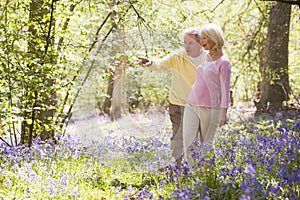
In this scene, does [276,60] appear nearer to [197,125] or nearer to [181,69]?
[181,69]

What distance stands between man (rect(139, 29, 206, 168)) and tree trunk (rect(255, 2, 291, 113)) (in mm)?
6587

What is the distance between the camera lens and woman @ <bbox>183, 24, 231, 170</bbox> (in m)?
4.02

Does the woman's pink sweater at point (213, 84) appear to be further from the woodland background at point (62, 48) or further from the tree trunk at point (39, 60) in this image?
the tree trunk at point (39, 60)

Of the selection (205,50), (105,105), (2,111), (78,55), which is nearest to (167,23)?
(78,55)

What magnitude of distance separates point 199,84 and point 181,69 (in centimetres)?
47

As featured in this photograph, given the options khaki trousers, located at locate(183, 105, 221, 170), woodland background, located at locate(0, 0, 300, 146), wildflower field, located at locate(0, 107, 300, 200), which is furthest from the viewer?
woodland background, located at locate(0, 0, 300, 146)

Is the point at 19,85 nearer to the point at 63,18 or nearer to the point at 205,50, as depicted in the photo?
the point at 63,18

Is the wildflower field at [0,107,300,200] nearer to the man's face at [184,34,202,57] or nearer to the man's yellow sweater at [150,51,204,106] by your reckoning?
the man's yellow sweater at [150,51,204,106]

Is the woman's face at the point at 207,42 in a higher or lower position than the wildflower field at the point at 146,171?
higher

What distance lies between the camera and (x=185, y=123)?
4.32 metres

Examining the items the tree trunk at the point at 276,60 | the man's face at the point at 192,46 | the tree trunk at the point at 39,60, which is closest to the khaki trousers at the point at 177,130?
the man's face at the point at 192,46

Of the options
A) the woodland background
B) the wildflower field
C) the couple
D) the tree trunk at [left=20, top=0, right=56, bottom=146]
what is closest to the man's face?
the couple

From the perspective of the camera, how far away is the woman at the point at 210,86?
4023mm

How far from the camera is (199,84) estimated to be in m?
4.08
